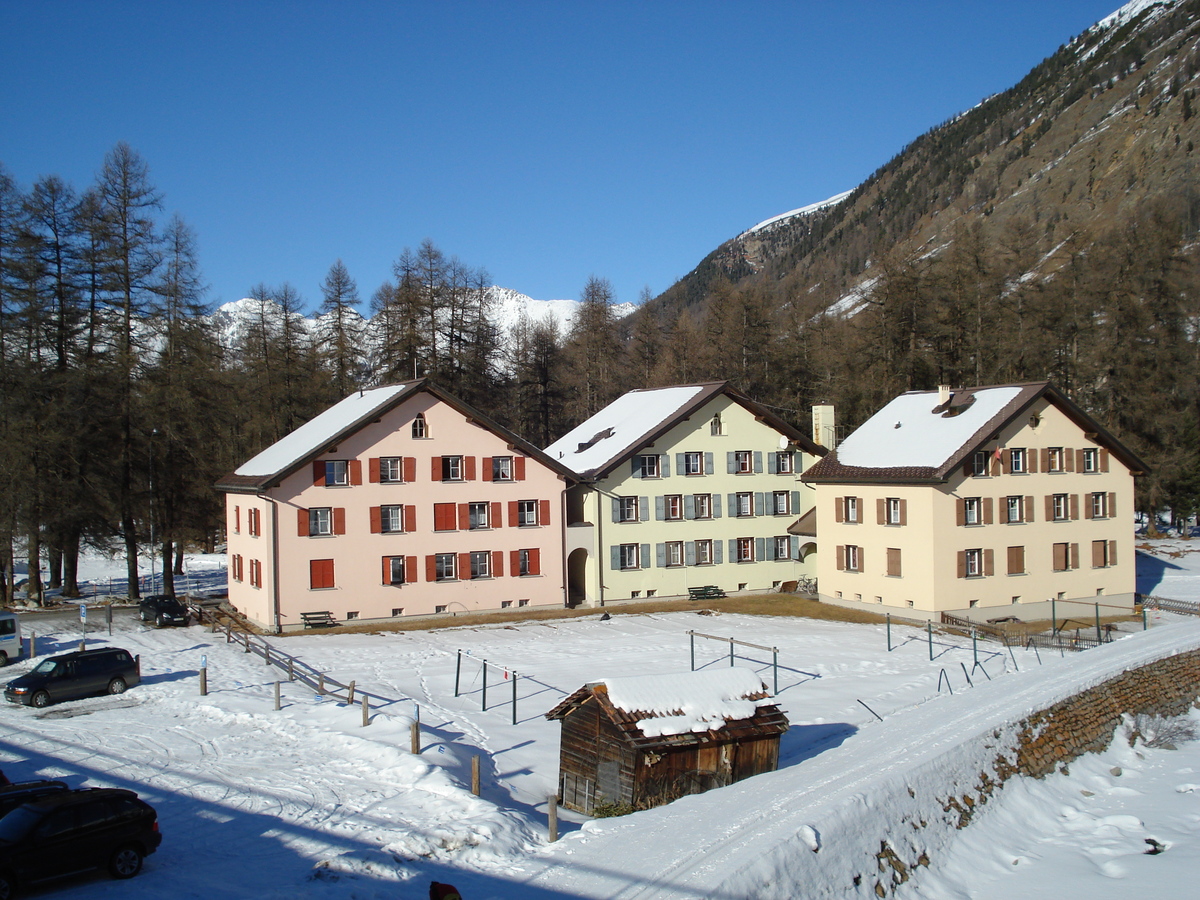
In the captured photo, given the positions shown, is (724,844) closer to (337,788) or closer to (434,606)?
(337,788)

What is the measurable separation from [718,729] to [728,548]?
92.9 feet

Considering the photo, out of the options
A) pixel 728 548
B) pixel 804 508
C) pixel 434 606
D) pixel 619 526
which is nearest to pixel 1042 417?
pixel 804 508

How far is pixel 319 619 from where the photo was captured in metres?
38.1

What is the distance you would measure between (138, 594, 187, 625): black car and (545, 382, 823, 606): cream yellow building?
A: 1698 cm

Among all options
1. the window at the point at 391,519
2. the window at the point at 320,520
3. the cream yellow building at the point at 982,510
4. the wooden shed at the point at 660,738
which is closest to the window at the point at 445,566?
the window at the point at 391,519

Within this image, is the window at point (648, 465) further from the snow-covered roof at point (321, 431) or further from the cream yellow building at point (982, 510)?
the snow-covered roof at point (321, 431)

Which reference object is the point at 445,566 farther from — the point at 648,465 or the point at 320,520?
the point at 648,465

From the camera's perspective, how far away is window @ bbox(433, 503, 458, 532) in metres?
41.1

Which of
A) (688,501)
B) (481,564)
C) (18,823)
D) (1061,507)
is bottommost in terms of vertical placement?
(18,823)

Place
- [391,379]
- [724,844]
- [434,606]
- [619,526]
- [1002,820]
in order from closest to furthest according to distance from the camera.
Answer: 1. [724,844]
2. [1002,820]
3. [434,606]
4. [619,526]
5. [391,379]

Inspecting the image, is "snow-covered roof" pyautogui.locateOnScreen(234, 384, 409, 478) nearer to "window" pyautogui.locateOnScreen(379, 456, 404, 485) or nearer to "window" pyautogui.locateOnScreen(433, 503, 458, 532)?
"window" pyautogui.locateOnScreen(379, 456, 404, 485)

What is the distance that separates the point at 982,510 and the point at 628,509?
16084mm

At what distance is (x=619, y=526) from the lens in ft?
148

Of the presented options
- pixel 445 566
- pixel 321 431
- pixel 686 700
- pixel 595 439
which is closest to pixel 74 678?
pixel 445 566
